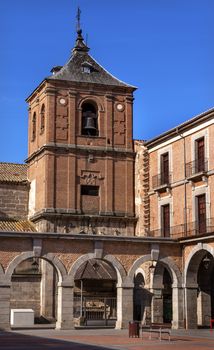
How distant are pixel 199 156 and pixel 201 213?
3100 millimetres

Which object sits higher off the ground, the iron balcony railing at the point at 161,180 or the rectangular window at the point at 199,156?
the rectangular window at the point at 199,156

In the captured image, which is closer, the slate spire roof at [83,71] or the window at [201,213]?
the window at [201,213]

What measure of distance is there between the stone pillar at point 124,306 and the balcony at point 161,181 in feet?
22.5

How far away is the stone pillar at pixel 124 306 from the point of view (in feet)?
111

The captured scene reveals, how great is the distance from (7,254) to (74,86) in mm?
14282

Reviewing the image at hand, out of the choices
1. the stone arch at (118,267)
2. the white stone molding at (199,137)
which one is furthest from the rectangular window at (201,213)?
the stone arch at (118,267)

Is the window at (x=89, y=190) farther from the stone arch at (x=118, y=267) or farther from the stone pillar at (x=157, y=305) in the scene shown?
the stone arch at (x=118, y=267)

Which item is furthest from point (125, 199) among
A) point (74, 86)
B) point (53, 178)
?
point (74, 86)

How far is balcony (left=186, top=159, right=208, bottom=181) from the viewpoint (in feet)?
115

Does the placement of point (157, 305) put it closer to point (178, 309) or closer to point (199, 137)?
point (178, 309)

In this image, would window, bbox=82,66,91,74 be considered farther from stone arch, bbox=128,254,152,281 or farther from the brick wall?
stone arch, bbox=128,254,152,281

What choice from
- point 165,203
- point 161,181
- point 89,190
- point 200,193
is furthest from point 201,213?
point 89,190

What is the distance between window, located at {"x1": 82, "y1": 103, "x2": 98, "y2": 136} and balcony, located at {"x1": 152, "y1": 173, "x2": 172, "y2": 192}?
560cm

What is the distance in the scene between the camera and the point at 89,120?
42938 mm
